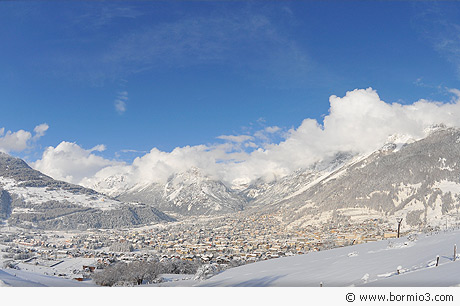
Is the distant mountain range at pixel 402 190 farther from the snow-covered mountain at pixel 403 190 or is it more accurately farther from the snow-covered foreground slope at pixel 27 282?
the snow-covered foreground slope at pixel 27 282

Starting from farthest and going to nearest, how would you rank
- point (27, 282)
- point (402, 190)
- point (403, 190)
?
1. point (402, 190)
2. point (403, 190)
3. point (27, 282)

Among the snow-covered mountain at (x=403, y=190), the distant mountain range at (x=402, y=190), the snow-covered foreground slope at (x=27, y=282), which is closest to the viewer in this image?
the snow-covered foreground slope at (x=27, y=282)

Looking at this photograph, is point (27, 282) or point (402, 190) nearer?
point (27, 282)

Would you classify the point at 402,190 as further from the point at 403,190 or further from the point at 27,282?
the point at 27,282

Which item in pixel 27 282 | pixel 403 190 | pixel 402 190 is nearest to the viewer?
pixel 27 282

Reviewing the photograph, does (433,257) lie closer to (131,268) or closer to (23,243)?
(131,268)

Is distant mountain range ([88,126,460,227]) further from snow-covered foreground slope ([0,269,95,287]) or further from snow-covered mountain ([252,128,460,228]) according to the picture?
snow-covered foreground slope ([0,269,95,287])

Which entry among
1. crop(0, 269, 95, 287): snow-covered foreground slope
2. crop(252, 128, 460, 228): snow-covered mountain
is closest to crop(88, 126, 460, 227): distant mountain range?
crop(252, 128, 460, 228): snow-covered mountain

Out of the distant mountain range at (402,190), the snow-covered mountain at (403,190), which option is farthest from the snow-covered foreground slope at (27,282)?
the distant mountain range at (402,190)

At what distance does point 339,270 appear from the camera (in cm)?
1742

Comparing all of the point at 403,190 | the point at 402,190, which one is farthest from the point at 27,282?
the point at 402,190
